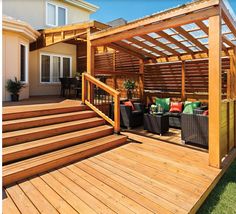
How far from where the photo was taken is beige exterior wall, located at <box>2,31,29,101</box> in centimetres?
725

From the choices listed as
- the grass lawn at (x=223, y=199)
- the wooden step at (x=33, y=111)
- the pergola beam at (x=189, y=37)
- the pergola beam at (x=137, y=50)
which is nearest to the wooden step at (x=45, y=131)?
the wooden step at (x=33, y=111)

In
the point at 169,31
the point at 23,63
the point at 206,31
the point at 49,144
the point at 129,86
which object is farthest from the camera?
the point at 129,86

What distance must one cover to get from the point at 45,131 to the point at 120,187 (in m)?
2.24

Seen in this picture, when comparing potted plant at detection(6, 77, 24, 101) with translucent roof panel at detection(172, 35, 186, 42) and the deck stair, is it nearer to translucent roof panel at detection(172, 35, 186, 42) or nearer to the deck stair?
the deck stair

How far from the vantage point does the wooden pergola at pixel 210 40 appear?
353cm

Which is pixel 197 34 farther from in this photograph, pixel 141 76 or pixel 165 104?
pixel 141 76

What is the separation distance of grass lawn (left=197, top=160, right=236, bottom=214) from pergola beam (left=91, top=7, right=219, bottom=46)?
2.95 meters

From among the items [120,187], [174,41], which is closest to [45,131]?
[120,187]

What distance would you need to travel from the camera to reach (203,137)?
4570 mm

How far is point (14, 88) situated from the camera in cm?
738

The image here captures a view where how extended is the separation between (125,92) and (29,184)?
23.1ft

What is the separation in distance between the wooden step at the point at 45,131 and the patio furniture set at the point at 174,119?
140 cm

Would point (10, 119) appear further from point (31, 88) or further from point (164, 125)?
point (31, 88)

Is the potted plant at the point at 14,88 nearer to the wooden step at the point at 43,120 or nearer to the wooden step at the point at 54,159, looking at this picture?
the wooden step at the point at 43,120
